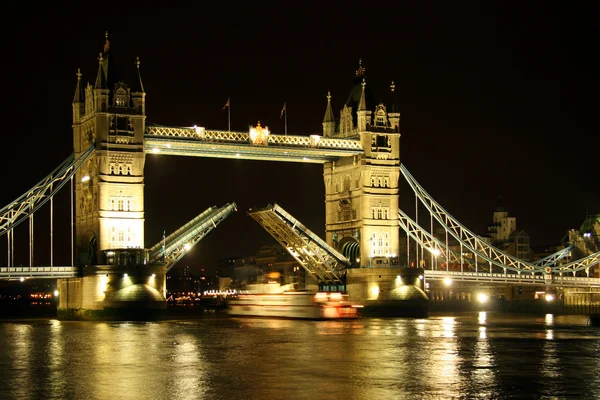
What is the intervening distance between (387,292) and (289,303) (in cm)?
696

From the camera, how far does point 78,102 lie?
66.9m

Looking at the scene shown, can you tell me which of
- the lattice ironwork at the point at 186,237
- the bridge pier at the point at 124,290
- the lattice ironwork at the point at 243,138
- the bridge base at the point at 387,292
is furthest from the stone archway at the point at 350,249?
the bridge pier at the point at 124,290

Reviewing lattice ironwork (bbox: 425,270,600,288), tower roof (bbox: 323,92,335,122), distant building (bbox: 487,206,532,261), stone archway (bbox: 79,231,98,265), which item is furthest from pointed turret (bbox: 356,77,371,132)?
distant building (bbox: 487,206,532,261)

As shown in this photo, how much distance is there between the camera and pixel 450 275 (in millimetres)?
75625

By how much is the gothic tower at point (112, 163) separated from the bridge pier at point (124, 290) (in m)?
1.33

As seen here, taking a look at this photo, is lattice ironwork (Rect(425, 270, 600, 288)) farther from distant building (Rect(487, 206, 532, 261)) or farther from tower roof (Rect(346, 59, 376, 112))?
distant building (Rect(487, 206, 532, 261))

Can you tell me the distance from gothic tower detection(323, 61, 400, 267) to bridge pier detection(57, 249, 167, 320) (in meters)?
15.0

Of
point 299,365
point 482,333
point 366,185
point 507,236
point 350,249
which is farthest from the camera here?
point 507,236

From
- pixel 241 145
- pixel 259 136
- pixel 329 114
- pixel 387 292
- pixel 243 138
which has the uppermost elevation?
pixel 329 114

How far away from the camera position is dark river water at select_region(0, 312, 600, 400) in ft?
86.1

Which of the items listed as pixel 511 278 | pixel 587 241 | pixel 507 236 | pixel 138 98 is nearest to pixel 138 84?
pixel 138 98

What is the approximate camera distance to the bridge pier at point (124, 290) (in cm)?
6166

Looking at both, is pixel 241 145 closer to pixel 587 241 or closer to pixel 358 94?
pixel 358 94

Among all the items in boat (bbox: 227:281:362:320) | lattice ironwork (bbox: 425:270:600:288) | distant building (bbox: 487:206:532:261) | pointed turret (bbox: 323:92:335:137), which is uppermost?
pointed turret (bbox: 323:92:335:137)
